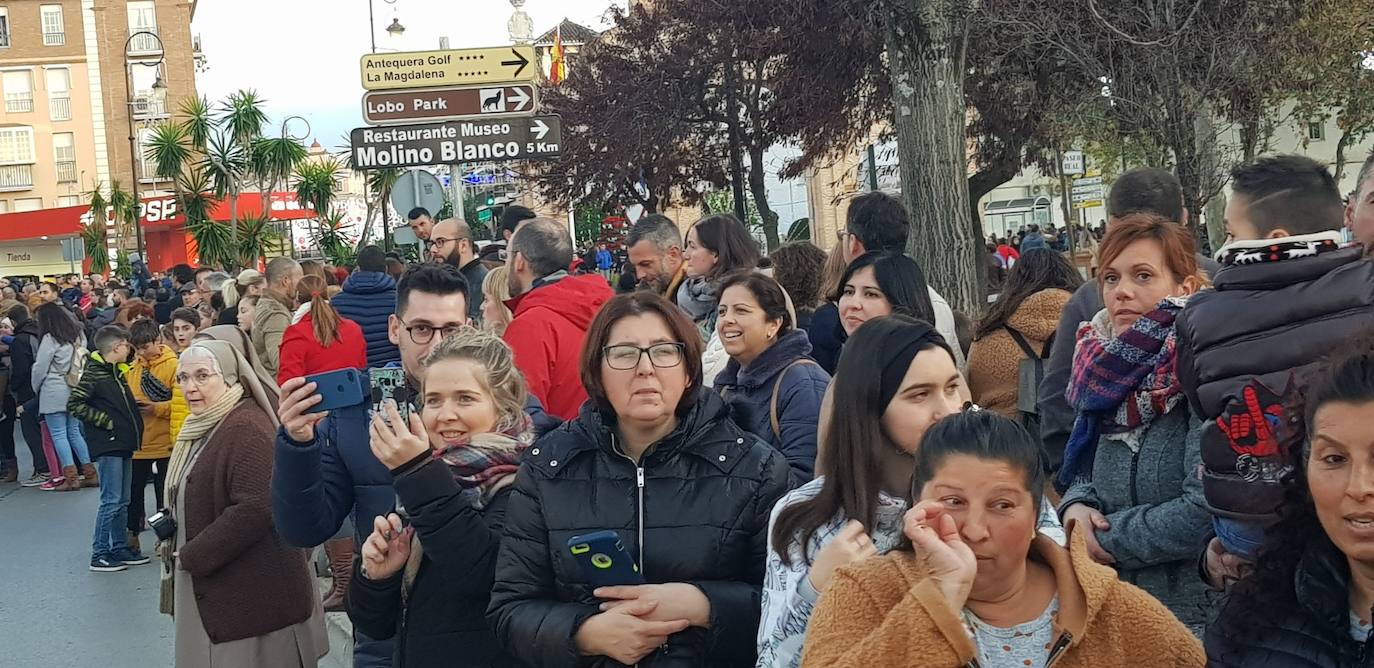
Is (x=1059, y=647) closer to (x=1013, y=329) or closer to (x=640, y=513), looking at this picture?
(x=640, y=513)

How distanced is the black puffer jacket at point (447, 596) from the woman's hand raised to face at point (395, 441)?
0.03m

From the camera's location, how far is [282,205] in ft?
204

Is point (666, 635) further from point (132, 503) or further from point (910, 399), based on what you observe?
point (132, 503)

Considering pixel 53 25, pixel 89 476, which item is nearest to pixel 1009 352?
pixel 89 476

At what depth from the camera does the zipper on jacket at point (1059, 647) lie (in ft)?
8.63

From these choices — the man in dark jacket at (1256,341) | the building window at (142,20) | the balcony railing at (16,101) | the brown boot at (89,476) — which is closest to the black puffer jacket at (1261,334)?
the man in dark jacket at (1256,341)

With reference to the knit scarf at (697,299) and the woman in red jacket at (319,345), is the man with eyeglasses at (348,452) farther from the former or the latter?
the woman in red jacket at (319,345)

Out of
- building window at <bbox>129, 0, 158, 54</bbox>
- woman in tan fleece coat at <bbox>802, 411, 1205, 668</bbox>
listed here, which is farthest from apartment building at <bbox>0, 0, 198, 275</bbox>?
woman in tan fleece coat at <bbox>802, 411, 1205, 668</bbox>

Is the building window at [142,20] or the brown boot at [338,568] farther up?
the building window at [142,20]

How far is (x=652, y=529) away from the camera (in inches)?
142

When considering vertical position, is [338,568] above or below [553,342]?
below

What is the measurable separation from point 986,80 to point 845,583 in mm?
18583

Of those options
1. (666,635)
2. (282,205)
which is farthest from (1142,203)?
(282,205)

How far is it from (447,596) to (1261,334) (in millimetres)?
2281
